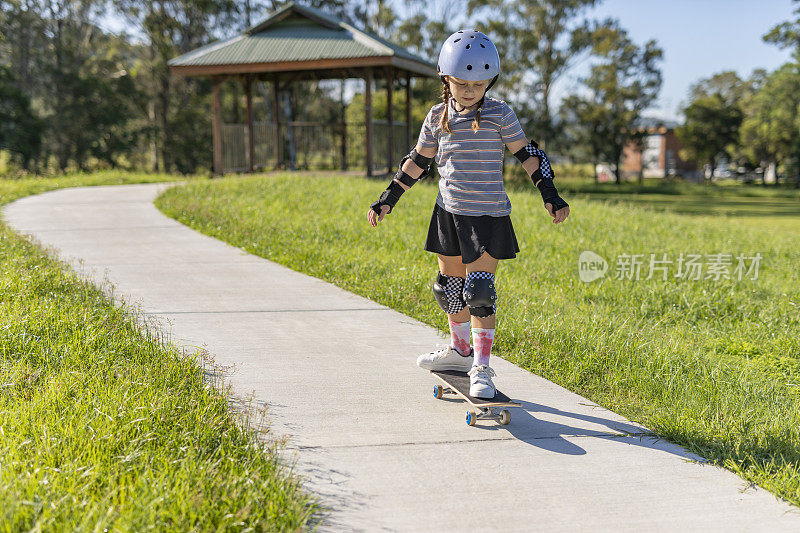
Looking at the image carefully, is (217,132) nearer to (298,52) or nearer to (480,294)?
(298,52)

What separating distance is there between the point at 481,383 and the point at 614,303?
3.73 m

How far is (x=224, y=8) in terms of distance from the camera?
38.6m

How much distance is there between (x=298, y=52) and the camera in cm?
1788

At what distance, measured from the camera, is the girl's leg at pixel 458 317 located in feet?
13.3

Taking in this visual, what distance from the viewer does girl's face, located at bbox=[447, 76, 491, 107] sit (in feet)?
12.2

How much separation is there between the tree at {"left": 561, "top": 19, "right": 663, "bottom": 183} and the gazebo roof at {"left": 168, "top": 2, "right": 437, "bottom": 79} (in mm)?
30921

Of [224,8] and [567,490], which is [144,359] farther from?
[224,8]

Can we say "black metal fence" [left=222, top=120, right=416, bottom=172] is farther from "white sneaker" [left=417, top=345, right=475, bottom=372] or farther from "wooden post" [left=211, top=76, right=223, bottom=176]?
"white sneaker" [left=417, top=345, right=475, bottom=372]

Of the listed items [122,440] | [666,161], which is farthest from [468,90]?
[666,161]

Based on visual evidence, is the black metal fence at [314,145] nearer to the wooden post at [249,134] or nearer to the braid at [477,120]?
the wooden post at [249,134]

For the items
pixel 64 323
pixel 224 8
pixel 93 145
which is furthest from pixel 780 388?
pixel 224 8

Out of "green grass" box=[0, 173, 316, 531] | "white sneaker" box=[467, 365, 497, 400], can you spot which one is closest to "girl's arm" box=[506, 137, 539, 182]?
"white sneaker" box=[467, 365, 497, 400]

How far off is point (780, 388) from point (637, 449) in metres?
2.00

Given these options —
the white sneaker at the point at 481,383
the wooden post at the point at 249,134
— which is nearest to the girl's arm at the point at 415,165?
the white sneaker at the point at 481,383
